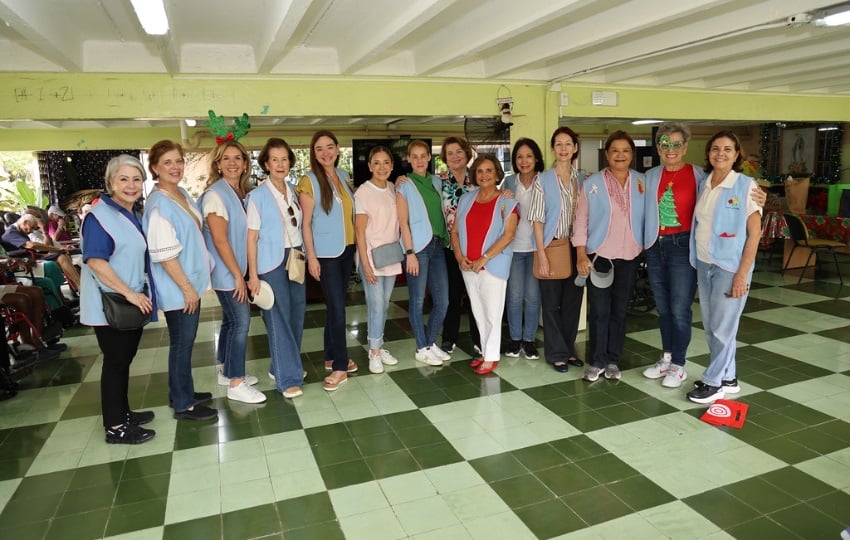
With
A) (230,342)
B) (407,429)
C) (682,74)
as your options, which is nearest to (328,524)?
(407,429)

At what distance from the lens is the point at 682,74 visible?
5211 millimetres

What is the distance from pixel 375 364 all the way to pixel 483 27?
2404 millimetres

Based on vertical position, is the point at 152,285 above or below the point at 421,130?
below

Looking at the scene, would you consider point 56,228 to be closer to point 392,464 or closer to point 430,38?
point 430,38

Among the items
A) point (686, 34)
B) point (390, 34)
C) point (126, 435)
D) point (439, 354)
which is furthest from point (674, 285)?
point (126, 435)

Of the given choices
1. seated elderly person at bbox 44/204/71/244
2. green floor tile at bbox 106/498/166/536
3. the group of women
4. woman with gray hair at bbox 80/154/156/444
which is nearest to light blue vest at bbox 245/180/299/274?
the group of women

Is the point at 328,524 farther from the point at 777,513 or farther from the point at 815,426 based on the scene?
the point at 815,426

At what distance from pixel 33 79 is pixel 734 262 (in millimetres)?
4649

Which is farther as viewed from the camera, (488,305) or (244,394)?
(488,305)

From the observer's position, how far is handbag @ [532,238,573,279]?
3736mm

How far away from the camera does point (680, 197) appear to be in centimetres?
336

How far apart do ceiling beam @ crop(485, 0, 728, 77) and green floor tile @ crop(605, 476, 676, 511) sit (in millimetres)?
2464

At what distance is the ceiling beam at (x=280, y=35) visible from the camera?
281cm

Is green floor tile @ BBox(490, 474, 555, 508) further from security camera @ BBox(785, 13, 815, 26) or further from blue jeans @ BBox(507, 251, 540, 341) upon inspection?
security camera @ BBox(785, 13, 815, 26)
